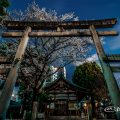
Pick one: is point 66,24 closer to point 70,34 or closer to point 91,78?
A: point 70,34

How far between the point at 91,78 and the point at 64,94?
954 centimetres

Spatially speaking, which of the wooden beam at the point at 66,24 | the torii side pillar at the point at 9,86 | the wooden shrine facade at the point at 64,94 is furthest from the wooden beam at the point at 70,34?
the wooden shrine facade at the point at 64,94

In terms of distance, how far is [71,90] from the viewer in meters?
24.7

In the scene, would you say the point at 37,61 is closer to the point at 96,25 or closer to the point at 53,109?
the point at 53,109

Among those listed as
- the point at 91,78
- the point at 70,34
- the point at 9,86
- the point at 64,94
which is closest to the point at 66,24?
the point at 70,34

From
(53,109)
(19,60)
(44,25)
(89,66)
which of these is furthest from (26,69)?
(89,66)

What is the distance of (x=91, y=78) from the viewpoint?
3275 centimetres

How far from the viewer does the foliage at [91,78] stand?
94.2ft

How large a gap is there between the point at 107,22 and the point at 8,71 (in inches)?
175

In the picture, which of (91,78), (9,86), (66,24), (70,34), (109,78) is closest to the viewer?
(9,86)

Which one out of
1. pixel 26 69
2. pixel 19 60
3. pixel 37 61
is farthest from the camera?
pixel 26 69

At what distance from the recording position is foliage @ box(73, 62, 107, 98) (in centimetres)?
2870

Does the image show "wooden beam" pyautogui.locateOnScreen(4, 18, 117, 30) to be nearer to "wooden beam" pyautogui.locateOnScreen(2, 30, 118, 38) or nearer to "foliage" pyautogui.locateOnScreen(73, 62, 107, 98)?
"wooden beam" pyautogui.locateOnScreen(2, 30, 118, 38)

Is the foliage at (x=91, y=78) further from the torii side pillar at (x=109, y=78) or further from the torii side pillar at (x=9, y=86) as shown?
the torii side pillar at (x=9, y=86)
